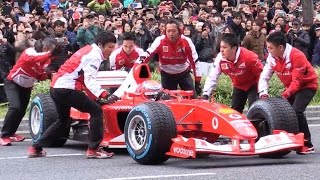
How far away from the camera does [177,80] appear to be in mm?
16234

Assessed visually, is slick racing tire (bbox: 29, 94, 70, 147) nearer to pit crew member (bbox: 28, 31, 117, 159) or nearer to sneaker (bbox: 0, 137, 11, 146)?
sneaker (bbox: 0, 137, 11, 146)

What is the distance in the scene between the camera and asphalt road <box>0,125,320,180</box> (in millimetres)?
11391

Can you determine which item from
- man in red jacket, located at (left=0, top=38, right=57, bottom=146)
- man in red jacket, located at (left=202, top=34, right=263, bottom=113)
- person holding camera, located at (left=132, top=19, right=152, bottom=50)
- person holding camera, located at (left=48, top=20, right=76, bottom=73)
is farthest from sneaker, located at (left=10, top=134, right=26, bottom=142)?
person holding camera, located at (left=132, top=19, right=152, bottom=50)

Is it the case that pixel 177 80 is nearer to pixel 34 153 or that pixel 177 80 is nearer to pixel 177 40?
pixel 177 40

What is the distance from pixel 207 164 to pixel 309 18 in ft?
44.9

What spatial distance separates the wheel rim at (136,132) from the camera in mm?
12523

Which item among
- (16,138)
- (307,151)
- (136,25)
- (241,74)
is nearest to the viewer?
(307,151)

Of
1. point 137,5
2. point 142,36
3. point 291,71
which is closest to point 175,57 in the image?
point 291,71

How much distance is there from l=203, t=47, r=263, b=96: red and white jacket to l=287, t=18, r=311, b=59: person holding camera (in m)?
8.82

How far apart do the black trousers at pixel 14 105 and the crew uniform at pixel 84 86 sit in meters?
2.14

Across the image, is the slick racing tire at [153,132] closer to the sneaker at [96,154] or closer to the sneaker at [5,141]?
the sneaker at [96,154]

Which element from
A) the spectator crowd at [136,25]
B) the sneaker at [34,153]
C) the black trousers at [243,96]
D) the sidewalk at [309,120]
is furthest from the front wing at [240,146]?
the spectator crowd at [136,25]

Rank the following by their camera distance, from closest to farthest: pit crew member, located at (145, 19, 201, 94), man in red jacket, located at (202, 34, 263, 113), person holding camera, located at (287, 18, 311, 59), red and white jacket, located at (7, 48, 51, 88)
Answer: man in red jacket, located at (202, 34, 263, 113) → red and white jacket, located at (7, 48, 51, 88) → pit crew member, located at (145, 19, 201, 94) → person holding camera, located at (287, 18, 311, 59)

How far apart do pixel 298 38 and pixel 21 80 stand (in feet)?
31.1
